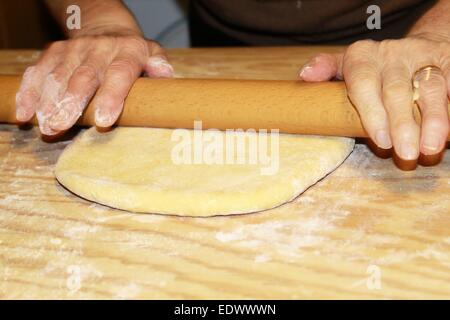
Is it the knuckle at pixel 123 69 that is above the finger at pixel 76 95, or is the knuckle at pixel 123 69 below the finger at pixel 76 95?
above

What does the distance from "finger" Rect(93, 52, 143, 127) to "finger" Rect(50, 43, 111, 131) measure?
3cm

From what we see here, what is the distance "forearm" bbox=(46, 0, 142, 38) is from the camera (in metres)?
1.49

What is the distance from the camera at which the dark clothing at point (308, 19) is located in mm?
1603

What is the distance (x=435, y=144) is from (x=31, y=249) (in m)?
0.72

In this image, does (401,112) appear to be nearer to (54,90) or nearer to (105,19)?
(54,90)

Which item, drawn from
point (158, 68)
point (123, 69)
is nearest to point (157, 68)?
point (158, 68)

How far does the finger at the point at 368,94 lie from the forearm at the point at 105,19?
2.11 ft

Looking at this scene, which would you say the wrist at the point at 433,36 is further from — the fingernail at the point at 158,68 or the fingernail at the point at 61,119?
the fingernail at the point at 61,119

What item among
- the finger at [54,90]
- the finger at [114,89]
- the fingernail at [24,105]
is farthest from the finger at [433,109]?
the fingernail at [24,105]

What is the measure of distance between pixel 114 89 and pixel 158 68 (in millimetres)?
212

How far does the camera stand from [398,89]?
3.29 feet

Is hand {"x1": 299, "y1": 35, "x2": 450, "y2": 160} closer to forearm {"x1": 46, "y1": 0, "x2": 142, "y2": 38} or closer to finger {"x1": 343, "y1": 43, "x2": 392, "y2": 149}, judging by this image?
finger {"x1": 343, "y1": 43, "x2": 392, "y2": 149}

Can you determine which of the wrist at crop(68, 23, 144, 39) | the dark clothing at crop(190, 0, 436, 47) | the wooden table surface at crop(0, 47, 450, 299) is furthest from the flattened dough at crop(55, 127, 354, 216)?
the dark clothing at crop(190, 0, 436, 47)
